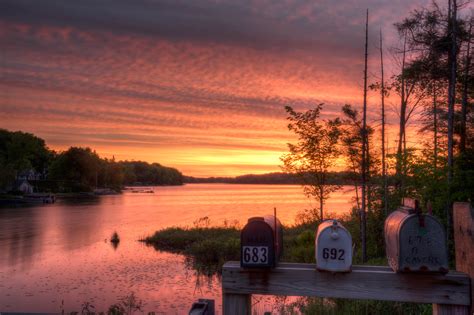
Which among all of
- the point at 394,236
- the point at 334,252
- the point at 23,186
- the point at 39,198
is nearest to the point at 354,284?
the point at 334,252

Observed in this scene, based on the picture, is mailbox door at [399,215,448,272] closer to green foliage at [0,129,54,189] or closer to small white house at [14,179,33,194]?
green foliage at [0,129,54,189]

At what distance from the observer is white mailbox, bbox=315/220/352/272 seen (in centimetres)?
294

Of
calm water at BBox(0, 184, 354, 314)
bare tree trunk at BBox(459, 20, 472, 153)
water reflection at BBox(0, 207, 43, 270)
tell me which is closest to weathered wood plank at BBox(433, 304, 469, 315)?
calm water at BBox(0, 184, 354, 314)

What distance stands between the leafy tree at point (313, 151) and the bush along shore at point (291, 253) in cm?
227

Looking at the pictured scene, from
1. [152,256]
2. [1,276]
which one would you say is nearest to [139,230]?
[152,256]

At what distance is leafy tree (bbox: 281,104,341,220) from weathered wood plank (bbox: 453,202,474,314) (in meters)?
→ 17.5

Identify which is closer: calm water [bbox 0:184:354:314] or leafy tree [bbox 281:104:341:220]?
calm water [bbox 0:184:354:314]

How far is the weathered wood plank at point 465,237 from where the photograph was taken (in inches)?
108

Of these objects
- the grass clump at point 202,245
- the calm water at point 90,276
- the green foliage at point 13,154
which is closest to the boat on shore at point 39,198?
the green foliage at point 13,154

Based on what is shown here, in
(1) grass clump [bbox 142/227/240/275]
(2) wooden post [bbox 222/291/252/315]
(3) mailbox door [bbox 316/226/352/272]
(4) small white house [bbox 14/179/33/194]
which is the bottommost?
(1) grass clump [bbox 142/227/240/275]

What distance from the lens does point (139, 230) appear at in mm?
35281

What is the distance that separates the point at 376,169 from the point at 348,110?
125 inches

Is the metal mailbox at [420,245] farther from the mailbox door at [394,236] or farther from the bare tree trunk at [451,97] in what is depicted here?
the bare tree trunk at [451,97]

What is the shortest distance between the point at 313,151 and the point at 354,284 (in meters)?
17.7
